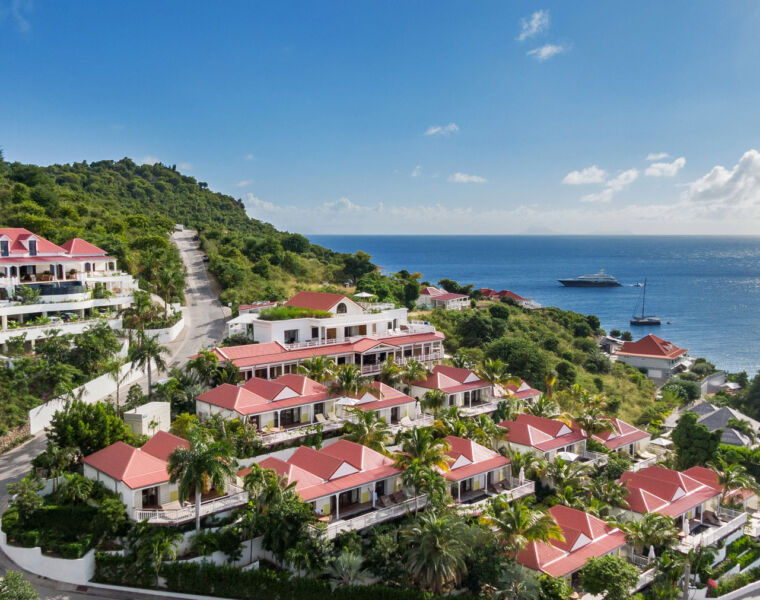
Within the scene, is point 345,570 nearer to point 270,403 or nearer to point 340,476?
point 340,476

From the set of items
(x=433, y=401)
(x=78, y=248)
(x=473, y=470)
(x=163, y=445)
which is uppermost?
(x=78, y=248)

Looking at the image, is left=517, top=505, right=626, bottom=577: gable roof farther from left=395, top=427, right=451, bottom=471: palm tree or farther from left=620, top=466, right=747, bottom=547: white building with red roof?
left=395, top=427, right=451, bottom=471: palm tree

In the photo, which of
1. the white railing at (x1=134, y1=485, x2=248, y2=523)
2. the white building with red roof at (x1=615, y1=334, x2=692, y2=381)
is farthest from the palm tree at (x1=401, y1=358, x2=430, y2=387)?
the white building with red roof at (x1=615, y1=334, x2=692, y2=381)

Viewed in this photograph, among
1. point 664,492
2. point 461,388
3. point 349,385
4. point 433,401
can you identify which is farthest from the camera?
point 461,388

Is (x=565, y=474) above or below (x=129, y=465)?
below

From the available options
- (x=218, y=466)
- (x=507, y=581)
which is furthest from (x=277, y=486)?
(x=507, y=581)

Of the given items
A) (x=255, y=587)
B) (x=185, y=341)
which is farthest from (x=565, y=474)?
(x=185, y=341)

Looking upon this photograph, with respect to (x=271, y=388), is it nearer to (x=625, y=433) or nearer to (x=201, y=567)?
(x=201, y=567)
